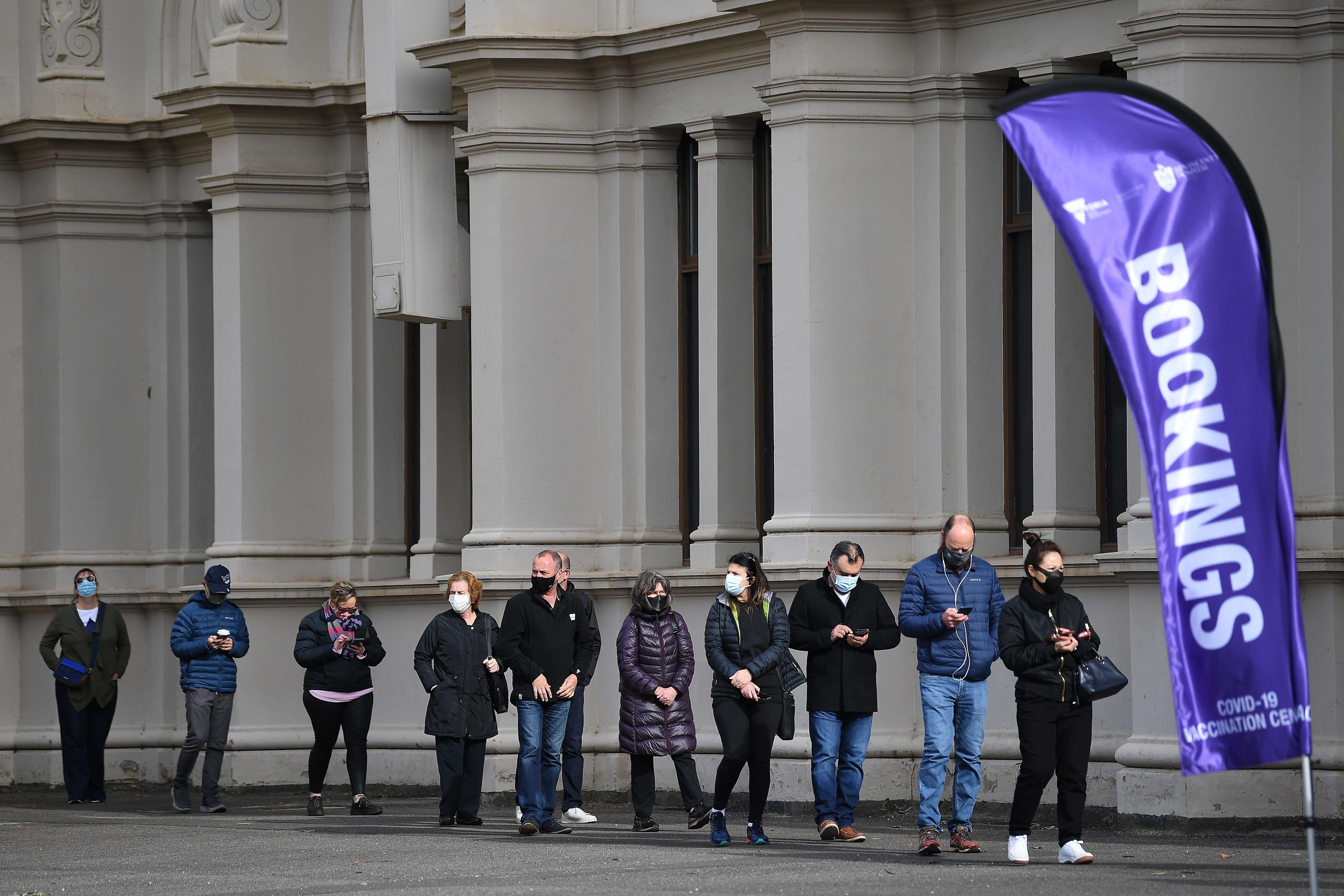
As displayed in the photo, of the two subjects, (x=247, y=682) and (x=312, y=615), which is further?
(x=247, y=682)

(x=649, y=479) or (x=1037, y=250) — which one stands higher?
(x=1037, y=250)

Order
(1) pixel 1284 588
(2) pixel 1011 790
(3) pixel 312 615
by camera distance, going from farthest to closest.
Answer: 1. (3) pixel 312 615
2. (2) pixel 1011 790
3. (1) pixel 1284 588

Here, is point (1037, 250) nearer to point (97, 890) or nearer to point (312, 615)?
point (312, 615)

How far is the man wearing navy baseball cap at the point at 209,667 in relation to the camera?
19.3 metres

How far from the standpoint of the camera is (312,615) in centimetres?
1862

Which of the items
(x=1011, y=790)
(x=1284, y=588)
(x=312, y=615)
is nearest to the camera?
(x=1284, y=588)

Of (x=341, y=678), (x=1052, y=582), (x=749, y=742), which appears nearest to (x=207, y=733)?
(x=341, y=678)

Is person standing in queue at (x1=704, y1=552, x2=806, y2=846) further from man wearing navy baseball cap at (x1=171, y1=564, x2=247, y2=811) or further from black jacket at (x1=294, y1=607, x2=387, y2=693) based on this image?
man wearing navy baseball cap at (x1=171, y1=564, x2=247, y2=811)

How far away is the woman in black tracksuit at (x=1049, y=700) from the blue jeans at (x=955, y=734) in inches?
27.6

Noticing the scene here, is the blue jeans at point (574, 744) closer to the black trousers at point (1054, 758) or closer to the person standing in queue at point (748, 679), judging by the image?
the person standing in queue at point (748, 679)

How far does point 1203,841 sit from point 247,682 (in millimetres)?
10495

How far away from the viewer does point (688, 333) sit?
20.1 metres

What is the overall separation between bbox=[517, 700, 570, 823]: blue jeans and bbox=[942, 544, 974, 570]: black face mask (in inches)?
133

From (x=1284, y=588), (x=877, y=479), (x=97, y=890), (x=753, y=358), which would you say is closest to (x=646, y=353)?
(x=753, y=358)
